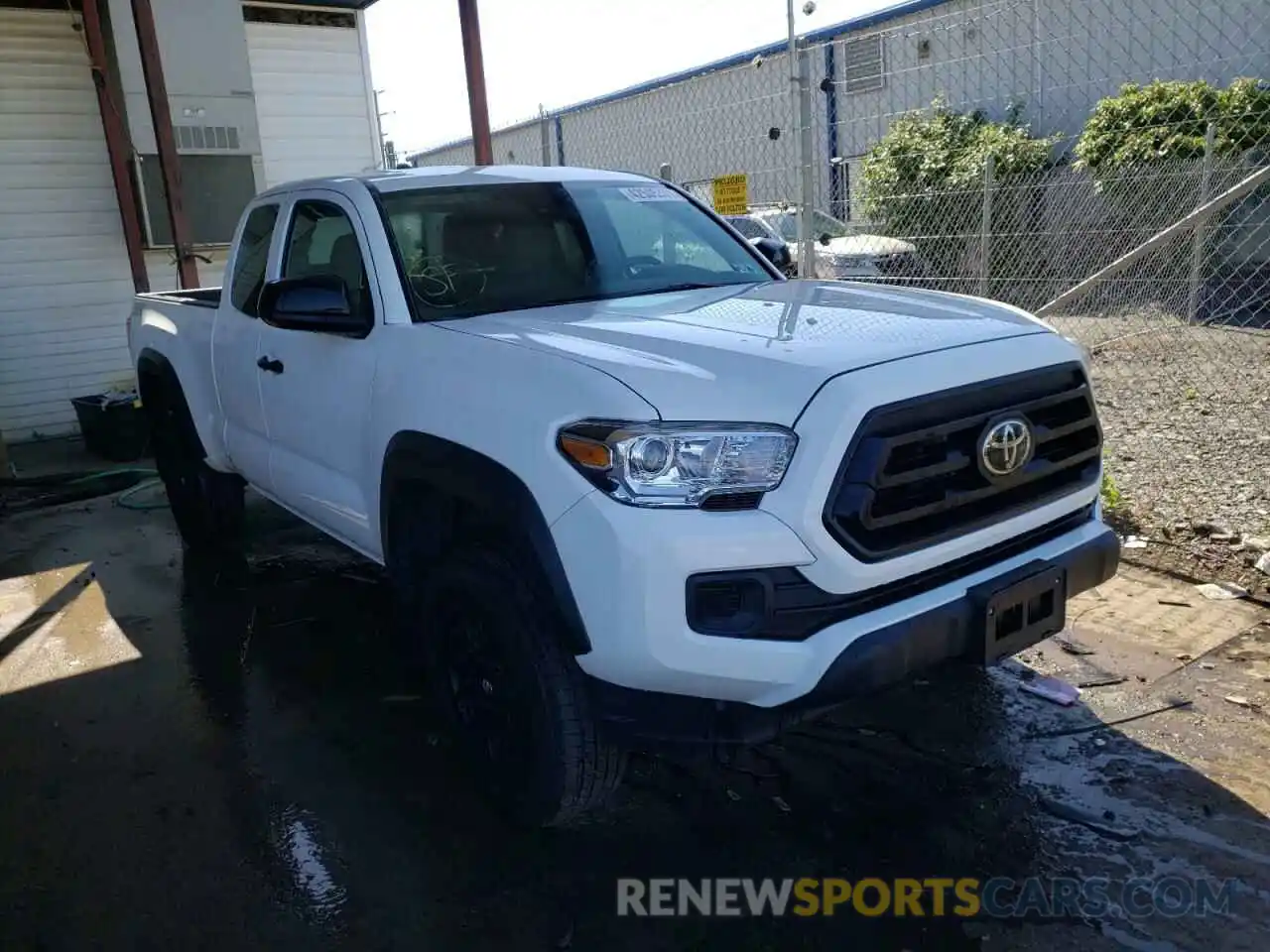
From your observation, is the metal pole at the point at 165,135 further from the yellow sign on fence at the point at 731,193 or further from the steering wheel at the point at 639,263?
the steering wheel at the point at 639,263

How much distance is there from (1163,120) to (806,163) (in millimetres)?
8648

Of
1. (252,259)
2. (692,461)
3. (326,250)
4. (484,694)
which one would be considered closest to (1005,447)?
(692,461)

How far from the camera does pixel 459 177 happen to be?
13.3ft

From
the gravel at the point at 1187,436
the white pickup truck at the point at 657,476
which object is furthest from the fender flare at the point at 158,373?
the gravel at the point at 1187,436

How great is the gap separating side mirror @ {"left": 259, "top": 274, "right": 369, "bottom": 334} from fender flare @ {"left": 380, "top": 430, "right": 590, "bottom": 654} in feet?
1.71

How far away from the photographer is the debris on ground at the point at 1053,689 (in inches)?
144

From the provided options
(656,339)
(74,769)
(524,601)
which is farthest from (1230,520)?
(74,769)

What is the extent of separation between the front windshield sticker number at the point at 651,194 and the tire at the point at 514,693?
6.39 ft

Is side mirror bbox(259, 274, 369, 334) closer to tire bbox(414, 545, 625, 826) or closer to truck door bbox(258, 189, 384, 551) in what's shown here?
truck door bbox(258, 189, 384, 551)

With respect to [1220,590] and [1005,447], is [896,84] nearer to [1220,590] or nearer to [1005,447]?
[1220,590]

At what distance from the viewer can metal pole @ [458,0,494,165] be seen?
808 centimetres

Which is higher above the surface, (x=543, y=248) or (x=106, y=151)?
(x=106, y=151)

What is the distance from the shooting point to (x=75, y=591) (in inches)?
216

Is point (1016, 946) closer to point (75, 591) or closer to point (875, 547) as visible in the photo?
point (875, 547)
